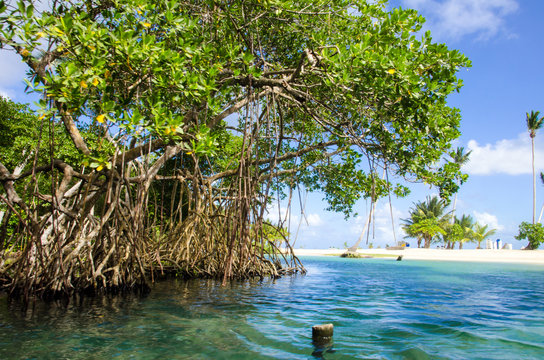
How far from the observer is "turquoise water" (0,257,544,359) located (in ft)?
9.71

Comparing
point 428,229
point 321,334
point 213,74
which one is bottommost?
point 321,334

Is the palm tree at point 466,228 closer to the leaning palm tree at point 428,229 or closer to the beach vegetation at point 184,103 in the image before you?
the leaning palm tree at point 428,229

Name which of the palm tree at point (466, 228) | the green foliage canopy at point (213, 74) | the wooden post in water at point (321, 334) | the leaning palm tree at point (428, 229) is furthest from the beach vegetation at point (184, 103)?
the palm tree at point (466, 228)

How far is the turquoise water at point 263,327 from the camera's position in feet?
9.71

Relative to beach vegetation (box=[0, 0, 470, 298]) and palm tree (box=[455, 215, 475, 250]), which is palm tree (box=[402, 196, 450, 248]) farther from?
beach vegetation (box=[0, 0, 470, 298])

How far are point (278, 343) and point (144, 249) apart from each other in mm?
3573

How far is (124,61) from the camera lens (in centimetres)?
365

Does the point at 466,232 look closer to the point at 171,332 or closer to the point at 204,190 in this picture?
the point at 204,190

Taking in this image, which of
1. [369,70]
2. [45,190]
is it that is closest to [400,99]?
[369,70]

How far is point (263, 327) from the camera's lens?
3723 mm

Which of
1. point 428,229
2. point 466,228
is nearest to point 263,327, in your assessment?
point 428,229

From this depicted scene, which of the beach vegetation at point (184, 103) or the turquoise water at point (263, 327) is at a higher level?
the beach vegetation at point (184, 103)

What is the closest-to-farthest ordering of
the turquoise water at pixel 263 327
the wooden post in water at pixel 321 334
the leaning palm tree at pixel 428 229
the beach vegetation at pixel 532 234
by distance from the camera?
1. the turquoise water at pixel 263 327
2. the wooden post in water at pixel 321 334
3. the beach vegetation at pixel 532 234
4. the leaning palm tree at pixel 428 229

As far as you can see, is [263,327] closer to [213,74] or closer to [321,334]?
[321,334]
